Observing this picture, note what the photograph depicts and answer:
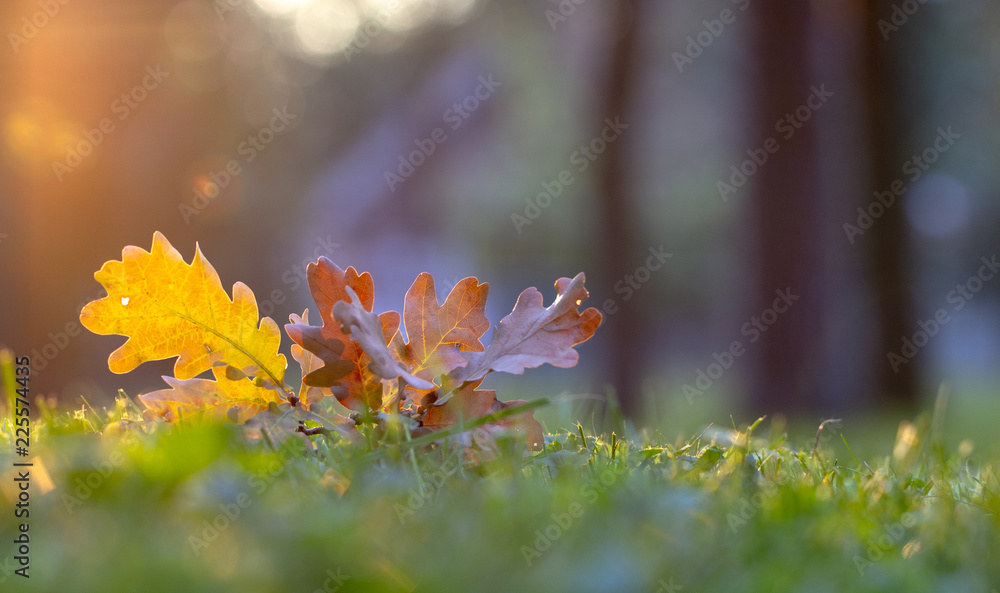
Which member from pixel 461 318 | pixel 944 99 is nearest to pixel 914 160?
pixel 944 99

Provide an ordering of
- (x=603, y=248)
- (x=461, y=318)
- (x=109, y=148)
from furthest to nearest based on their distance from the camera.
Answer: (x=109, y=148) → (x=603, y=248) → (x=461, y=318)

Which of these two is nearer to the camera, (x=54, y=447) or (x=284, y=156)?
(x=54, y=447)

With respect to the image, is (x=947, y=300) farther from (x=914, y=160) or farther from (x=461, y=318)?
Answer: (x=461, y=318)
